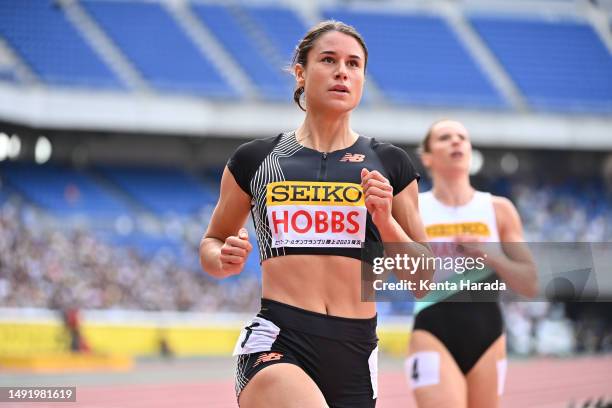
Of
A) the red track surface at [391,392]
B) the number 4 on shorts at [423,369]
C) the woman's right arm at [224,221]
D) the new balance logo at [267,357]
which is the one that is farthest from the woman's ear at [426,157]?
the red track surface at [391,392]

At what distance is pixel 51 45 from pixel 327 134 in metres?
24.8

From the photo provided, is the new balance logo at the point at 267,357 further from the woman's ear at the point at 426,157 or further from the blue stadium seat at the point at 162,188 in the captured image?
the blue stadium seat at the point at 162,188

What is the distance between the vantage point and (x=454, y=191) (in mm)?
6000

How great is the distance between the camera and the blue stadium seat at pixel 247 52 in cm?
→ 2777

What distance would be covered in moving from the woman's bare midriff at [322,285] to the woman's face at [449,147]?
235 centimetres

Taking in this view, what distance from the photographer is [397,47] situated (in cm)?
2978

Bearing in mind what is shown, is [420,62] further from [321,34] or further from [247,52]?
[321,34]

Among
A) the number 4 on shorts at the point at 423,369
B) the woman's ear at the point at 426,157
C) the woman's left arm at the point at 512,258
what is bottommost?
the number 4 on shorts at the point at 423,369

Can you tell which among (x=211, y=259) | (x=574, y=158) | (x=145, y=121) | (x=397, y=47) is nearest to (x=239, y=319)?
(x=145, y=121)

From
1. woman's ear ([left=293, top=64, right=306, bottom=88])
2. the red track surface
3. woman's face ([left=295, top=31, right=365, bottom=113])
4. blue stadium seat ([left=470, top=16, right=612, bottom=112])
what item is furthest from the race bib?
blue stadium seat ([left=470, top=16, right=612, bottom=112])

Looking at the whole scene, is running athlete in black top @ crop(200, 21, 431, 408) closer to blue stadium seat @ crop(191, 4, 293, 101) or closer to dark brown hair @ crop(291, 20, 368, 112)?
dark brown hair @ crop(291, 20, 368, 112)

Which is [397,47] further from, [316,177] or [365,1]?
[316,177]

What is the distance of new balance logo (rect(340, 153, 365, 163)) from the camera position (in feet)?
12.4

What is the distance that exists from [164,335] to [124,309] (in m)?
1.24
